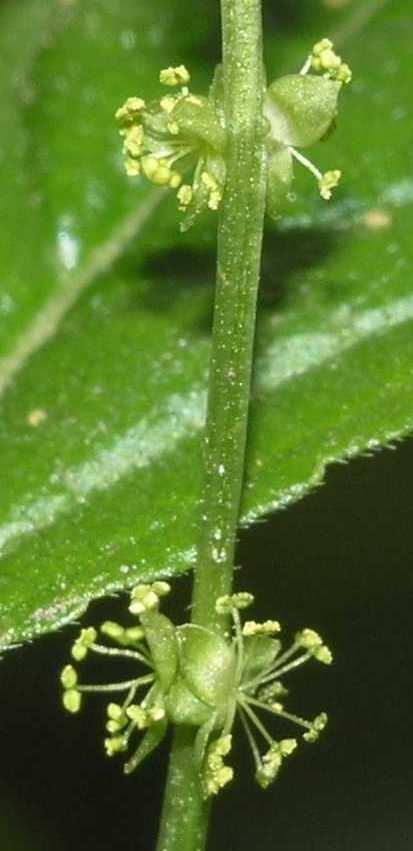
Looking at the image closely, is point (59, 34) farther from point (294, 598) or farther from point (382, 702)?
point (382, 702)

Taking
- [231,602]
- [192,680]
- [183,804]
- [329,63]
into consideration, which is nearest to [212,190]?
[329,63]

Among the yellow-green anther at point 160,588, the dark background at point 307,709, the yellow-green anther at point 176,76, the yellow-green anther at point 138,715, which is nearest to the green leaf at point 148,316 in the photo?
the yellow-green anther at point 160,588

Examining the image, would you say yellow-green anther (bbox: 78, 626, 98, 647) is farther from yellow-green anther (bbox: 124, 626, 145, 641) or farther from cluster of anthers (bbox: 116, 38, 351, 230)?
cluster of anthers (bbox: 116, 38, 351, 230)

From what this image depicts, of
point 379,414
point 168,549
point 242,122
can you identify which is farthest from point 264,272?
point 242,122

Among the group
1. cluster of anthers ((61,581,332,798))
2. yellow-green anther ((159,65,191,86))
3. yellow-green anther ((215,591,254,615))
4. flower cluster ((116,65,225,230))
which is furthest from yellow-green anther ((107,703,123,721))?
yellow-green anther ((159,65,191,86))

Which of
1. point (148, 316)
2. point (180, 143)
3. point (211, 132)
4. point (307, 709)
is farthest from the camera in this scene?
point (307, 709)

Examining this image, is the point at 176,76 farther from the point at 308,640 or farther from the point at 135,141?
the point at 308,640
